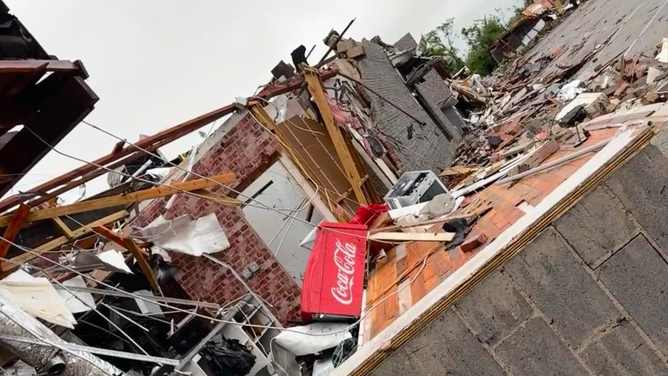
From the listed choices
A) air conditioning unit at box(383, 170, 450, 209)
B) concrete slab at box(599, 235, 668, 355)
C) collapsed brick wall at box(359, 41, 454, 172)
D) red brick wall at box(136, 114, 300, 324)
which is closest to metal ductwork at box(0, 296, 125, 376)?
concrete slab at box(599, 235, 668, 355)

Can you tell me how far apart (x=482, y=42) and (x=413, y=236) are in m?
45.3

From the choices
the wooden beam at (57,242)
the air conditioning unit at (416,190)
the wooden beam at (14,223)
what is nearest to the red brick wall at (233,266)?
the wooden beam at (57,242)

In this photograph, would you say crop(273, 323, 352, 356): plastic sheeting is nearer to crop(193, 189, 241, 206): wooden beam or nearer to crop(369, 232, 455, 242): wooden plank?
crop(369, 232, 455, 242): wooden plank

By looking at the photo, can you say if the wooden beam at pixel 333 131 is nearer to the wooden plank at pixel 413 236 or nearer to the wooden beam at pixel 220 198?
the wooden beam at pixel 220 198

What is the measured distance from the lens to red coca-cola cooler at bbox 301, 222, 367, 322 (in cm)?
626

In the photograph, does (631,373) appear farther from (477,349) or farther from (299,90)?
(299,90)

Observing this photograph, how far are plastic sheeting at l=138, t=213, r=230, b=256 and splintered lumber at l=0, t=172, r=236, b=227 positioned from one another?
44.9 inches

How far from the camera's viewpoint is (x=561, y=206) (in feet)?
12.8

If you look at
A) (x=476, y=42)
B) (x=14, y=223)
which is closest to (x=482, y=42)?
(x=476, y=42)

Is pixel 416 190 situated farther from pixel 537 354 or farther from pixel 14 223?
pixel 537 354

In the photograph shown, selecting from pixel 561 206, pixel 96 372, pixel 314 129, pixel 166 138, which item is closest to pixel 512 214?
pixel 561 206

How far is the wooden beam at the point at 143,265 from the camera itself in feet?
29.4

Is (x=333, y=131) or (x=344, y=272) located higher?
(x=333, y=131)

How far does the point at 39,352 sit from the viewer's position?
4688 millimetres
